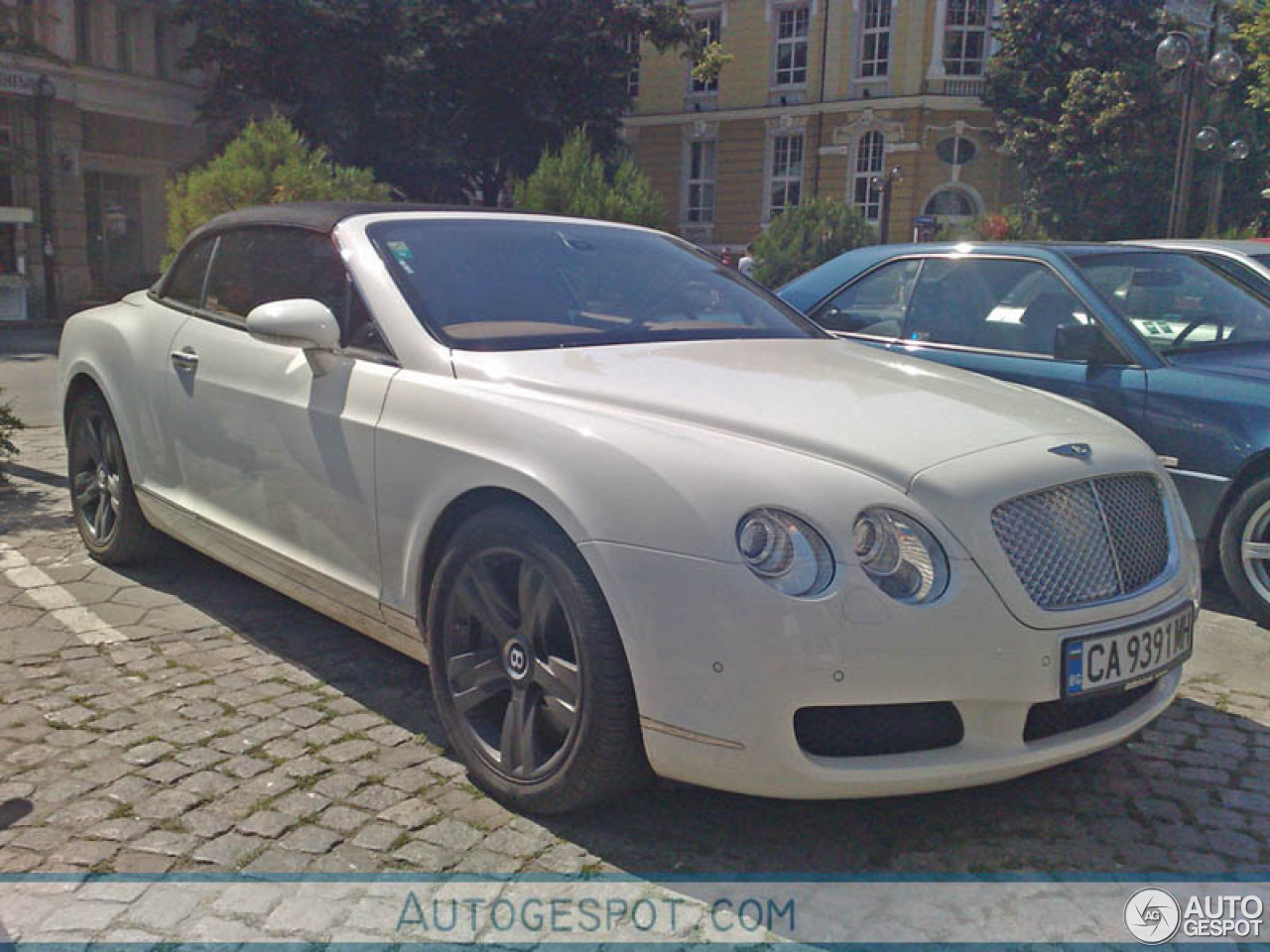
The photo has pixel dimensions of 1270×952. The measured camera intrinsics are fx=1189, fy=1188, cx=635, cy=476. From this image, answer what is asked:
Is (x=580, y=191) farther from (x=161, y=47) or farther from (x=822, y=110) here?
(x=822, y=110)

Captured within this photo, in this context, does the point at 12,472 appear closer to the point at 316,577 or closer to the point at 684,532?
the point at 316,577

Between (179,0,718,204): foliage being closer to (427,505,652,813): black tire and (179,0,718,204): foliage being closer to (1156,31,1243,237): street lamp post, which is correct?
(1156,31,1243,237): street lamp post

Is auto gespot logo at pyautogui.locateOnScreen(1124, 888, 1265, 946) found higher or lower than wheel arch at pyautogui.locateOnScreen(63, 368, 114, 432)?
lower

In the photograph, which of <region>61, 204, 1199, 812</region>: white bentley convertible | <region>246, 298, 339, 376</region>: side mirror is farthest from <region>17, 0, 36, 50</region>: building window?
<region>246, 298, 339, 376</region>: side mirror

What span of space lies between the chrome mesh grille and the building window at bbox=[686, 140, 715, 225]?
39.1 meters

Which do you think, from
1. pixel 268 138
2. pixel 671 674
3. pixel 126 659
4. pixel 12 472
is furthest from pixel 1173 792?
pixel 268 138

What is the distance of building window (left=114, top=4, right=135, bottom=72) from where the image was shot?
28.6 meters

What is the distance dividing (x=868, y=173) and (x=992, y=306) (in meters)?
32.8

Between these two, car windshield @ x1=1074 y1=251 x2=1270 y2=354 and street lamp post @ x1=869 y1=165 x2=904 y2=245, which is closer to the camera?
car windshield @ x1=1074 y1=251 x2=1270 y2=354

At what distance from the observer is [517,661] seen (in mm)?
3039

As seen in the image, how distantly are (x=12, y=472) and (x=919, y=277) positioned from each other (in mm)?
5583

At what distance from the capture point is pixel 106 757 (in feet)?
11.1

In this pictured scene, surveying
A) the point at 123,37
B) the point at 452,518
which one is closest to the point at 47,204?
the point at 123,37

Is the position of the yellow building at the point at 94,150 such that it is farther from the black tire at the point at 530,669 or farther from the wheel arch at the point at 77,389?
the black tire at the point at 530,669
